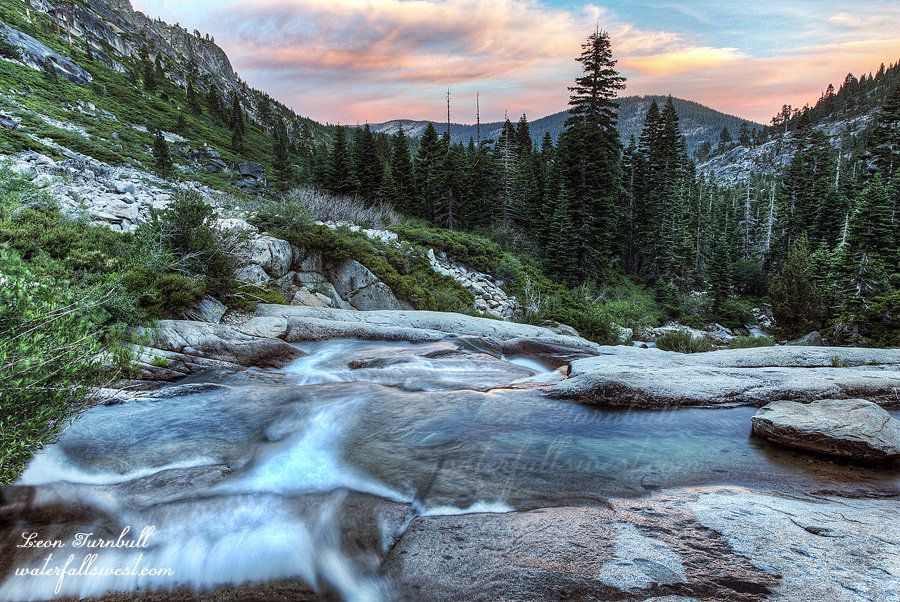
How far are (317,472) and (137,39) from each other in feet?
413

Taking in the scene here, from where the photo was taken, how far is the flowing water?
12.0 feet

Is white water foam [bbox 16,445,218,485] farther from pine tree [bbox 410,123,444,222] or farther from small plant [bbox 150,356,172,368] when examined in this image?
pine tree [bbox 410,123,444,222]

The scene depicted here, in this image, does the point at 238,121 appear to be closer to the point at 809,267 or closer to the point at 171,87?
the point at 171,87

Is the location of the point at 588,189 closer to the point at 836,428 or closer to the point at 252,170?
the point at 836,428

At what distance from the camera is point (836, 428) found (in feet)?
18.5

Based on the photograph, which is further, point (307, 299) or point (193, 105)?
point (193, 105)

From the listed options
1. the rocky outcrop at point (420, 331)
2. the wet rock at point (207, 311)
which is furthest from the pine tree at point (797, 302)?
the wet rock at point (207, 311)

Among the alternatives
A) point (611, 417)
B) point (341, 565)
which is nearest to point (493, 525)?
point (341, 565)

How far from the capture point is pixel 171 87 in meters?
76.8

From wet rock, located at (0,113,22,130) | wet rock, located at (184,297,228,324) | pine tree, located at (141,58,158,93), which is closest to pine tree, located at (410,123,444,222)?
wet rock, located at (0,113,22,130)

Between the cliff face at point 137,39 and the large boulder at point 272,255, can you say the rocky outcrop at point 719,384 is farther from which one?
the cliff face at point 137,39

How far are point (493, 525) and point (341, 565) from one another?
1.53 metres

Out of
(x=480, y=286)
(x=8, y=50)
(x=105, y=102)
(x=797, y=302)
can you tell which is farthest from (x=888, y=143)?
(x=8, y=50)

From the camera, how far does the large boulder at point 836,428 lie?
5461 millimetres
